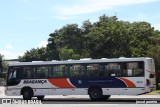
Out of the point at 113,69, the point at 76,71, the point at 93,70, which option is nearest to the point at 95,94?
the point at 93,70

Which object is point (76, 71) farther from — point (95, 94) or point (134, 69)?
point (134, 69)

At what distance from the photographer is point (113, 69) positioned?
82.3 feet

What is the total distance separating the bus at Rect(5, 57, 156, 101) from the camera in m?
24.2

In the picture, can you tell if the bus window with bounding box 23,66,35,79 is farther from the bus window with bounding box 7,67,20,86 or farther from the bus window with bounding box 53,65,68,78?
the bus window with bounding box 53,65,68,78

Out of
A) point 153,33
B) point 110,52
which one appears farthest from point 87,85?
point 153,33

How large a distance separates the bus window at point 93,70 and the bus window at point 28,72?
4.51 m

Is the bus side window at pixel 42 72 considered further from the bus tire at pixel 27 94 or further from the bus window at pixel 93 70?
the bus window at pixel 93 70

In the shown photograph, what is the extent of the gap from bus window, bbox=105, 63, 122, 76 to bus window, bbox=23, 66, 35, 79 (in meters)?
5.90

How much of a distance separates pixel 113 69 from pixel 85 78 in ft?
6.81

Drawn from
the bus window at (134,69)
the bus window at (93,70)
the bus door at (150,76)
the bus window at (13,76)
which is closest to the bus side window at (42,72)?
the bus window at (13,76)

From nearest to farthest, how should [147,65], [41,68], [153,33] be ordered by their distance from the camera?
[147,65], [41,68], [153,33]

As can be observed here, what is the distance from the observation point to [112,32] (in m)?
56.2

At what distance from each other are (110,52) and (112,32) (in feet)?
10.8

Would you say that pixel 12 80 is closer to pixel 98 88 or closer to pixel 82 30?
pixel 98 88
